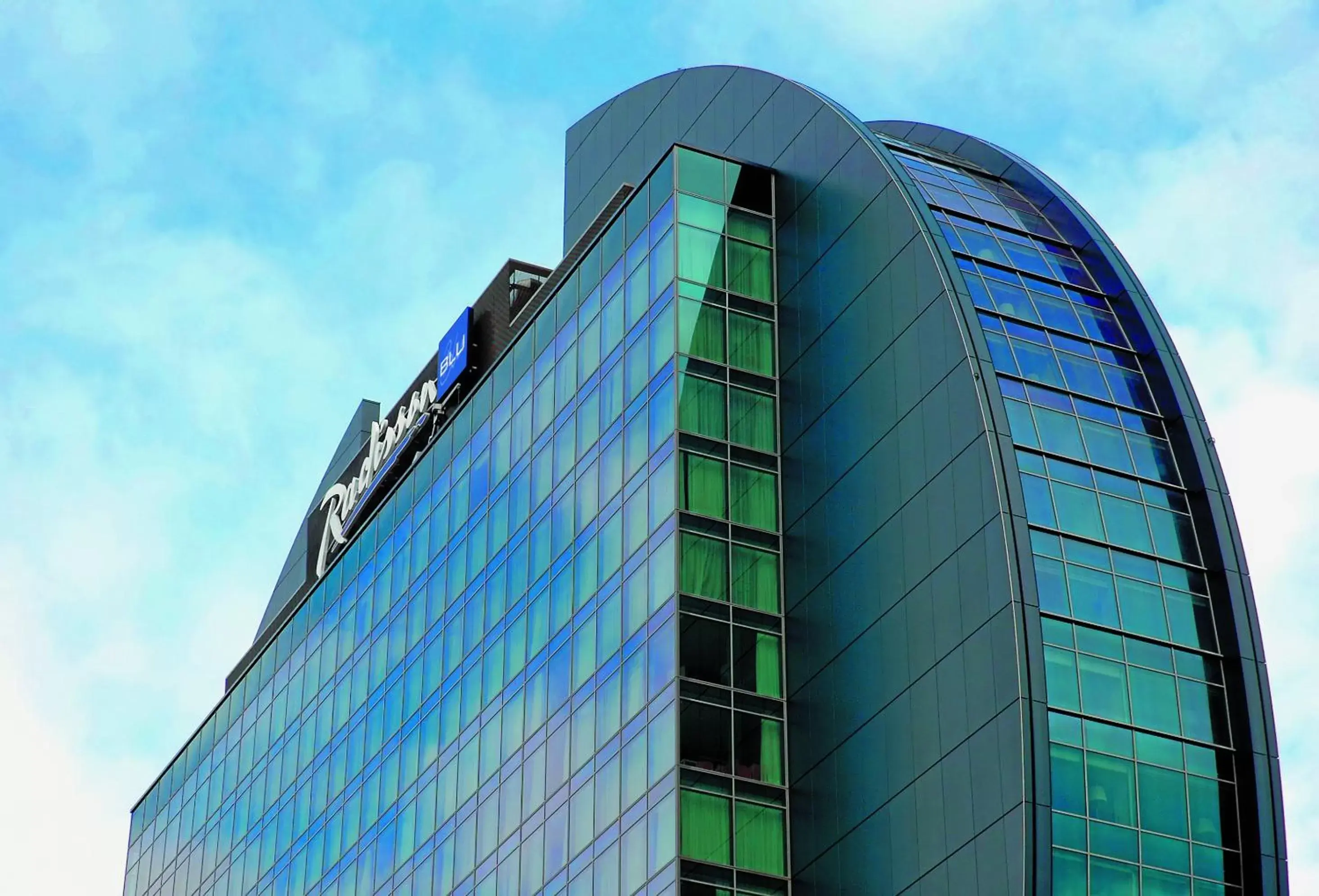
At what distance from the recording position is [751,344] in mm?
64250

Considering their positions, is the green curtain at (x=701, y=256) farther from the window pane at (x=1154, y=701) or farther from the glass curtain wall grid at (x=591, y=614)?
the window pane at (x=1154, y=701)

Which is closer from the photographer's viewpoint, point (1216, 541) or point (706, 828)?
point (706, 828)

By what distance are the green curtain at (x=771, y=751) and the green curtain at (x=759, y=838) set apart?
85 cm

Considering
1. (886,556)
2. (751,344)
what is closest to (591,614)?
(751,344)

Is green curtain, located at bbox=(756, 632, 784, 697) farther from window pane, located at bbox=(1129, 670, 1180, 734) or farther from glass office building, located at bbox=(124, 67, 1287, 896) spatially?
window pane, located at bbox=(1129, 670, 1180, 734)

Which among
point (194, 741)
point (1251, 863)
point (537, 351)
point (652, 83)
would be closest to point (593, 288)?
point (537, 351)

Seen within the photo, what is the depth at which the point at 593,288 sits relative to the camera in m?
69.7

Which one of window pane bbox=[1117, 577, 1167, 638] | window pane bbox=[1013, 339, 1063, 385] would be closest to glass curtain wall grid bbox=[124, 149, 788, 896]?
window pane bbox=[1013, 339, 1063, 385]

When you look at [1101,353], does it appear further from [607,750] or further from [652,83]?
[652,83]

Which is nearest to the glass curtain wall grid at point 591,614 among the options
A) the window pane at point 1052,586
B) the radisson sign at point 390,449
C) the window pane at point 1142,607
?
the radisson sign at point 390,449

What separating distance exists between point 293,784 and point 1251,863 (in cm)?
4446

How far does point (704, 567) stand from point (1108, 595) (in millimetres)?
10915

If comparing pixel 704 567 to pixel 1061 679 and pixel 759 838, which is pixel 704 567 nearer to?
pixel 759 838

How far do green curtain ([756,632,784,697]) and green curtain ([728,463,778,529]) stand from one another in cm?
338
